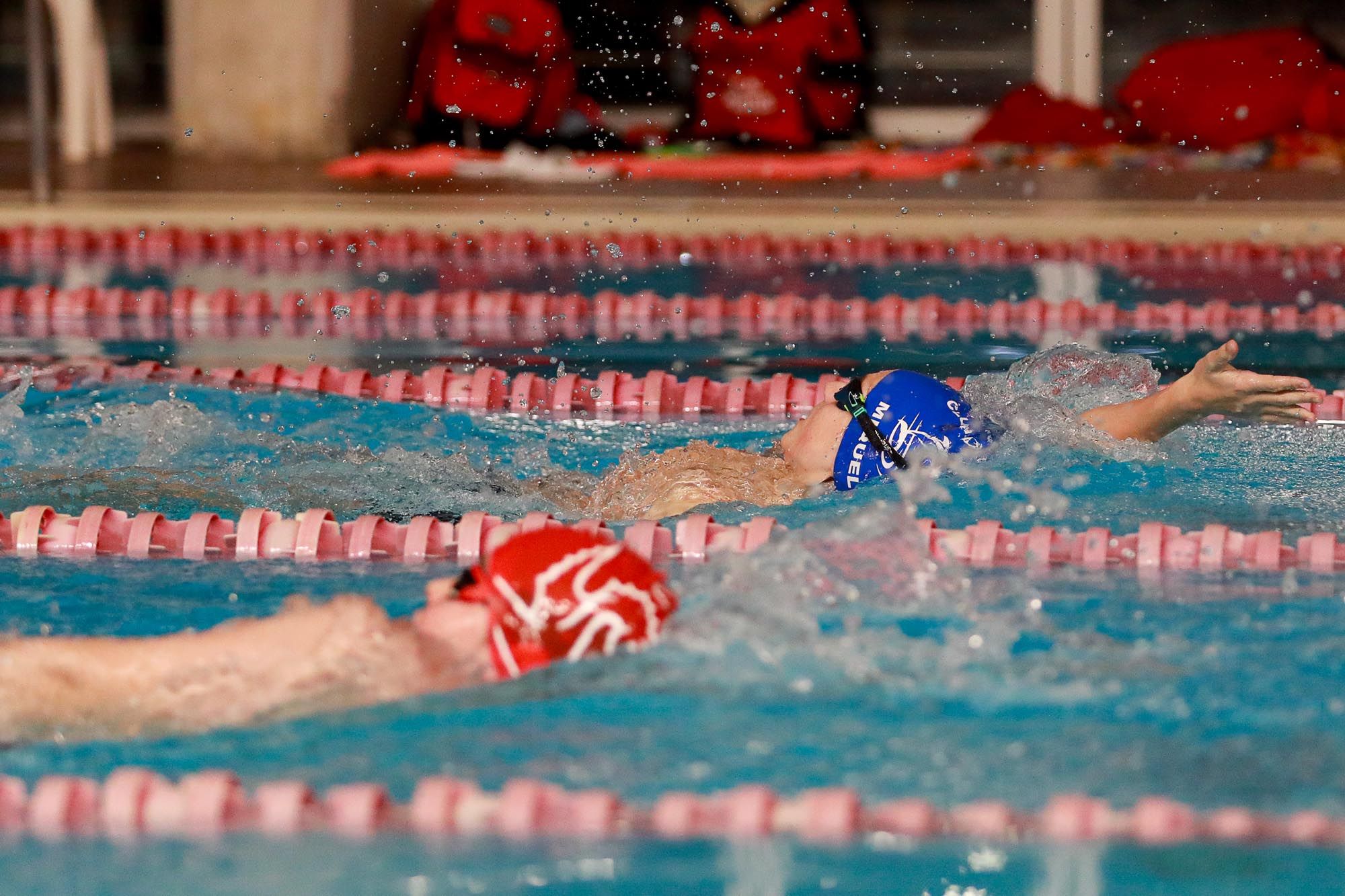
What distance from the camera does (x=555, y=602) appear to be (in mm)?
2348

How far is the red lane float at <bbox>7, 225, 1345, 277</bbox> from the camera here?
249 inches

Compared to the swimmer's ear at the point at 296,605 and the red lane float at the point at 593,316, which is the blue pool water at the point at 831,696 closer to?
the swimmer's ear at the point at 296,605

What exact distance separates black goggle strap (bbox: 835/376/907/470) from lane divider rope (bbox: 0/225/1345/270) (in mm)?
3023

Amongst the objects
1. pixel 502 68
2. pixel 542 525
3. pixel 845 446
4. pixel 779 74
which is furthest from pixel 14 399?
pixel 779 74

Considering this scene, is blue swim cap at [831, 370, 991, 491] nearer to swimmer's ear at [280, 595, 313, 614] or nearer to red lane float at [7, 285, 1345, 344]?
swimmer's ear at [280, 595, 313, 614]

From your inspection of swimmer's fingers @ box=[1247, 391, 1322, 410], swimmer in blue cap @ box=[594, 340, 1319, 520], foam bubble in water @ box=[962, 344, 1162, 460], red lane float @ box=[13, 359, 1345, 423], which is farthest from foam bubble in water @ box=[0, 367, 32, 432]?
swimmer's fingers @ box=[1247, 391, 1322, 410]

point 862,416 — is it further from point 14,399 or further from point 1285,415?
point 14,399

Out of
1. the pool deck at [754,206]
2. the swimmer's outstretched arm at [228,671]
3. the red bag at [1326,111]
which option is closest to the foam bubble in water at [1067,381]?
the swimmer's outstretched arm at [228,671]

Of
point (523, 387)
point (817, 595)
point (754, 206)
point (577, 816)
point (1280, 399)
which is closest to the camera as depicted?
point (577, 816)

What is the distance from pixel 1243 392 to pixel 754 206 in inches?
167

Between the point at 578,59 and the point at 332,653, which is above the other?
the point at 578,59

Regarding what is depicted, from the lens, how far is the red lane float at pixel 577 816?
2059 mm

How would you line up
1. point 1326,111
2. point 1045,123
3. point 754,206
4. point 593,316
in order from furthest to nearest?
point 1045,123, point 1326,111, point 754,206, point 593,316

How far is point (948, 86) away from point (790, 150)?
2662mm
